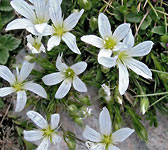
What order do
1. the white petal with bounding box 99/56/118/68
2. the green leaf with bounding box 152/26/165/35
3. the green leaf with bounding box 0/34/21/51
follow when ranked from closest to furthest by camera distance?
the white petal with bounding box 99/56/118/68 → the green leaf with bounding box 152/26/165/35 → the green leaf with bounding box 0/34/21/51

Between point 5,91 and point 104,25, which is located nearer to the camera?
point 104,25

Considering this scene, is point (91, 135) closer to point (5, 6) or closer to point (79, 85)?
point (79, 85)

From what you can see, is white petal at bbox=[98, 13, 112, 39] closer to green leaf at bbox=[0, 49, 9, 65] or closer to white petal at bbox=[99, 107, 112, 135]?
white petal at bbox=[99, 107, 112, 135]

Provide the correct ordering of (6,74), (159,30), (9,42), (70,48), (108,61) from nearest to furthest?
(108,61) → (70,48) → (6,74) → (159,30) → (9,42)

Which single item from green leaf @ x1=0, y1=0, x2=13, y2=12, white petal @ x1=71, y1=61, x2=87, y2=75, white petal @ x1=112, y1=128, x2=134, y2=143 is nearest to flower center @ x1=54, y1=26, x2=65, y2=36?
white petal @ x1=71, y1=61, x2=87, y2=75

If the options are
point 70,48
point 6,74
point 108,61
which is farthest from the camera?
point 6,74

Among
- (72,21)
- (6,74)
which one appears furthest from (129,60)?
(6,74)

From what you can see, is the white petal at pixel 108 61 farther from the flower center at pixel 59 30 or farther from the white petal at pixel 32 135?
the white petal at pixel 32 135

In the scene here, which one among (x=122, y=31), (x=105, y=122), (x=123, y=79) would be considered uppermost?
(x=122, y=31)
